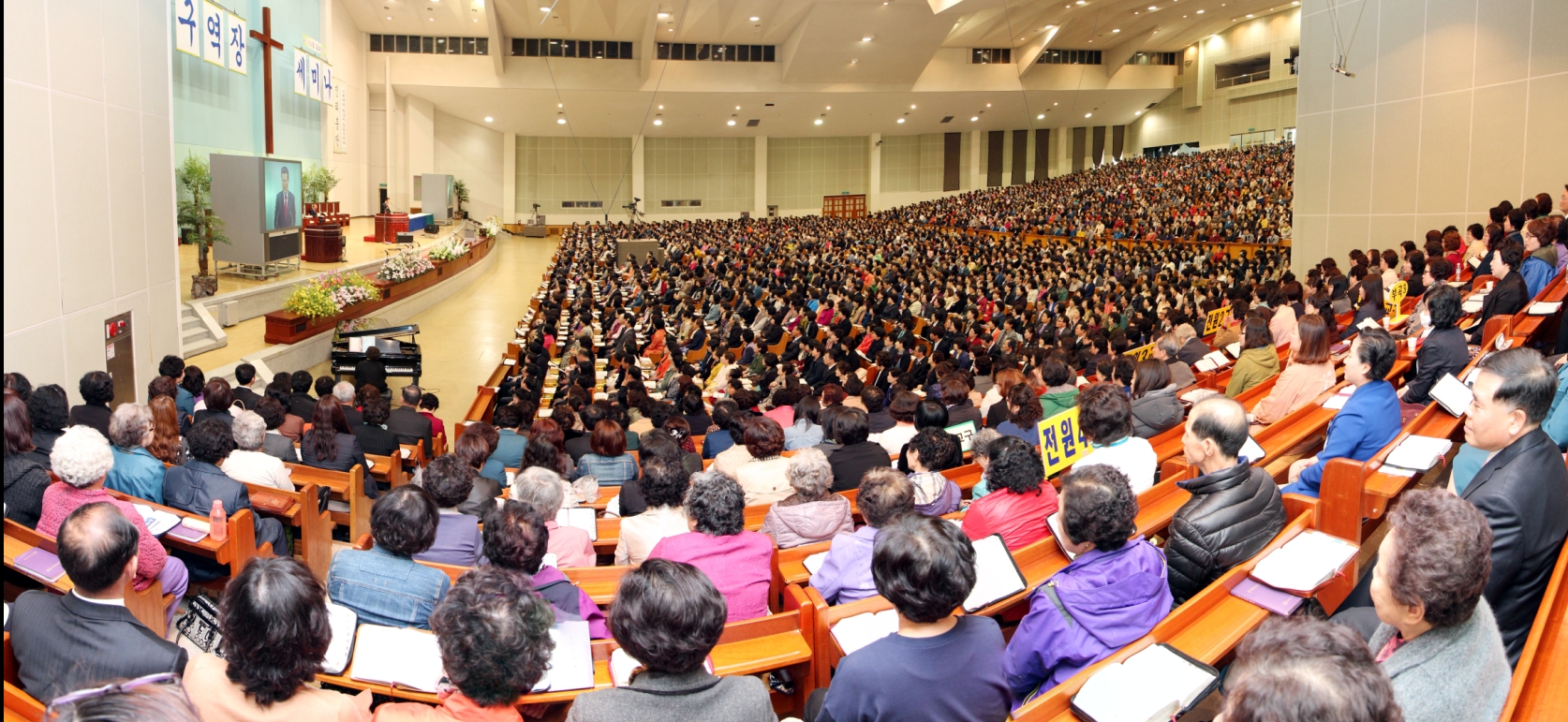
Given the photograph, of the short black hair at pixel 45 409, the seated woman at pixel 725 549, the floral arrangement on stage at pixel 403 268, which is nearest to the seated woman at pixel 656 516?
the seated woman at pixel 725 549

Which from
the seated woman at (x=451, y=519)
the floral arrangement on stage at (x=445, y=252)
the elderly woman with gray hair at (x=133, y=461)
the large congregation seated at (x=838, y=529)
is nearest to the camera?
the large congregation seated at (x=838, y=529)

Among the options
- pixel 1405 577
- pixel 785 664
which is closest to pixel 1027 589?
pixel 785 664

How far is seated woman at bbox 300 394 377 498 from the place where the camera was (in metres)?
5.37

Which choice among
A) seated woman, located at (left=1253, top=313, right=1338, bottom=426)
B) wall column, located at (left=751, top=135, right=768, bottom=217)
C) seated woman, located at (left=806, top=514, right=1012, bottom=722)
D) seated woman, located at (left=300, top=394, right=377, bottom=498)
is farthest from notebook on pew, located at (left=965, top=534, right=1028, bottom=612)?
wall column, located at (left=751, top=135, right=768, bottom=217)

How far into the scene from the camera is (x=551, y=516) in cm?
376

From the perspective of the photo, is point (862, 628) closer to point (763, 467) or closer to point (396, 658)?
point (396, 658)

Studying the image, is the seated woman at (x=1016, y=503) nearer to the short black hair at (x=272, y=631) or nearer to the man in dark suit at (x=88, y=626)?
the short black hair at (x=272, y=631)

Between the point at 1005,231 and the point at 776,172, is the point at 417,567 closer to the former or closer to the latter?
the point at 1005,231

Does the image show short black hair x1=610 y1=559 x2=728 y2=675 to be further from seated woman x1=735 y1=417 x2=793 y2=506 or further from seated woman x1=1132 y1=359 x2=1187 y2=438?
seated woman x1=1132 y1=359 x2=1187 y2=438

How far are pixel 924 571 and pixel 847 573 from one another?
0.97 meters

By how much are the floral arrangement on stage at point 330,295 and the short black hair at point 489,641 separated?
11.3m

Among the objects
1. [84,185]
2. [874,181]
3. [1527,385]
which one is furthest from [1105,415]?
[874,181]

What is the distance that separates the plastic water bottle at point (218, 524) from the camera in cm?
336

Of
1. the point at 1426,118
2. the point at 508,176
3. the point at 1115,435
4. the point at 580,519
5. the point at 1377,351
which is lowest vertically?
the point at 580,519
